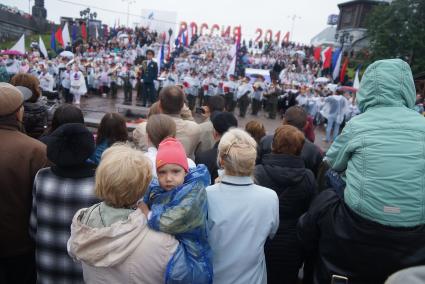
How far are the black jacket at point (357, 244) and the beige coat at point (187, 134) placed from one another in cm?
196

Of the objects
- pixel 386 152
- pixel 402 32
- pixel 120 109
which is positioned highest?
pixel 402 32

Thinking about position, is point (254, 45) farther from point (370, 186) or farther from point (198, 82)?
point (370, 186)

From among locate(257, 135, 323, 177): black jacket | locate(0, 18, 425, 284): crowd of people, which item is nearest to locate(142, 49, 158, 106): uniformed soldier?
locate(257, 135, 323, 177): black jacket

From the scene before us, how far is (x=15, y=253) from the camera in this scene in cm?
251

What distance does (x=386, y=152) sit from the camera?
1.87m

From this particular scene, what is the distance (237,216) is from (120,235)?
81 centimetres

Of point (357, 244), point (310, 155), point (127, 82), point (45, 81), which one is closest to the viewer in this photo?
point (357, 244)

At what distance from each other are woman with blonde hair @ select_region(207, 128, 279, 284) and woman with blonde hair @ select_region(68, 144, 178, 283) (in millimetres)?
511

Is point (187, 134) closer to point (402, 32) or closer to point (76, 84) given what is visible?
point (76, 84)

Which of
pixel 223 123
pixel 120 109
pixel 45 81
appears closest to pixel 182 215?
pixel 223 123

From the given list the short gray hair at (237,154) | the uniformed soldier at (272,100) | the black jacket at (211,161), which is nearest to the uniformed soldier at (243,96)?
the uniformed soldier at (272,100)

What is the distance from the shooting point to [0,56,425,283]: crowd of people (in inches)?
69.9

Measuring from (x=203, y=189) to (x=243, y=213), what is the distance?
410mm

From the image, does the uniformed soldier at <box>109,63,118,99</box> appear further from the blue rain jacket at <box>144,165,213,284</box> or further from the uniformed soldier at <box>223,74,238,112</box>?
the blue rain jacket at <box>144,165,213,284</box>
